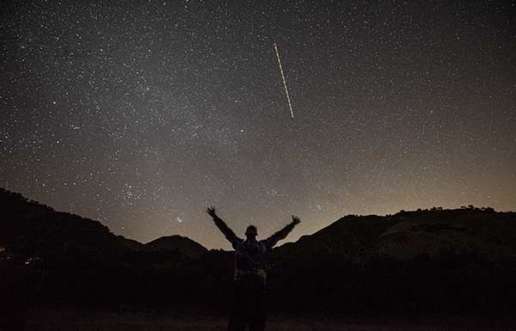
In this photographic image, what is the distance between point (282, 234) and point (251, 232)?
585 mm

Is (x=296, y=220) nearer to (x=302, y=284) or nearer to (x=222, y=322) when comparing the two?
(x=222, y=322)

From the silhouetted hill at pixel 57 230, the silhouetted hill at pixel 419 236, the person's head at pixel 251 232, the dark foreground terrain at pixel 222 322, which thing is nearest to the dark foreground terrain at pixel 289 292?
the dark foreground terrain at pixel 222 322

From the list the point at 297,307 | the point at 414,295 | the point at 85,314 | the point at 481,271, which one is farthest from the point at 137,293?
the point at 481,271

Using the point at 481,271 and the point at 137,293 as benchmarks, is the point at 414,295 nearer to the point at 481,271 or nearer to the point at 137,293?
the point at 481,271

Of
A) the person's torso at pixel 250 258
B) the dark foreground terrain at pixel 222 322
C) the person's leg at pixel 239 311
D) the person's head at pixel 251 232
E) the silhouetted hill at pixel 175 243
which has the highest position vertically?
the silhouetted hill at pixel 175 243

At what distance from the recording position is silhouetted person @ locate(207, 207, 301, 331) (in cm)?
422

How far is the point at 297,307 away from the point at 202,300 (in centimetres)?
330

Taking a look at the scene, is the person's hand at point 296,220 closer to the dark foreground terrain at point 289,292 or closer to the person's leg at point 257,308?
the person's leg at point 257,308

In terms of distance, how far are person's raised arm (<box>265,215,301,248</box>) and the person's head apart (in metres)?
0.21

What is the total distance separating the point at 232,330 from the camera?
13.9 ft

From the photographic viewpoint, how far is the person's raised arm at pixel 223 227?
14.9ft

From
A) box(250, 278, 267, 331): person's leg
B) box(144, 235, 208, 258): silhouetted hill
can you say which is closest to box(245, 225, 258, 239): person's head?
box(250, 278, 267, 331): person's leg

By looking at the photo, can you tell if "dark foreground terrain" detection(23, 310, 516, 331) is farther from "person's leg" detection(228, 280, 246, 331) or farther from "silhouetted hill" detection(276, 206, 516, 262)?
"silhouetted hill" detection(276, 206, 516, 262)

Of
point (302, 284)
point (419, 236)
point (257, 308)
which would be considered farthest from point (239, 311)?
point (419, 236)
